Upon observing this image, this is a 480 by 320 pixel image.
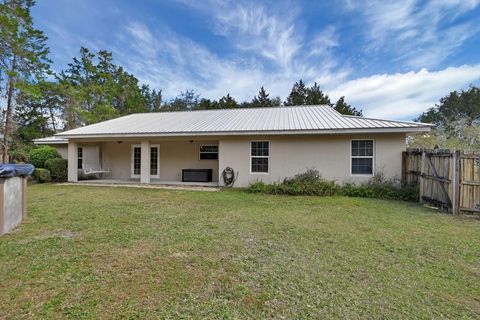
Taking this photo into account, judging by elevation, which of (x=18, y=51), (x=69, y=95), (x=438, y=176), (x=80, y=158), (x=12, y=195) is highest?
(x=69, y=95)

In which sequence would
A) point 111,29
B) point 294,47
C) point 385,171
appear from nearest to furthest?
point 385,171 → point 294,47 → point 111,29

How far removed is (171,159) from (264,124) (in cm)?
591

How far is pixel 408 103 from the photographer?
25250 mm

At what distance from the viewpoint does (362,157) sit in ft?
33.7

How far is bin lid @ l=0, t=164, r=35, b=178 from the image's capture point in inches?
184

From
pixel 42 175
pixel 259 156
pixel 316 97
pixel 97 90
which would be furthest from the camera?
pixel 316 97

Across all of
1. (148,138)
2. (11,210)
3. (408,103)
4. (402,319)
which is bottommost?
(402,319)

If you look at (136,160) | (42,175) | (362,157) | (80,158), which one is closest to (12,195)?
(136,160)

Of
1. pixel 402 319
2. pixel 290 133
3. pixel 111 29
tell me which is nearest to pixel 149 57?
pixel 111 29

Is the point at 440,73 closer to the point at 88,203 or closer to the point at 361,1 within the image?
the point at 361,1

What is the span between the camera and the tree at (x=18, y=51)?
37.9 feet

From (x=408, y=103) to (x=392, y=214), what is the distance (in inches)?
932

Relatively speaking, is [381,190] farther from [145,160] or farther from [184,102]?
[184,102]

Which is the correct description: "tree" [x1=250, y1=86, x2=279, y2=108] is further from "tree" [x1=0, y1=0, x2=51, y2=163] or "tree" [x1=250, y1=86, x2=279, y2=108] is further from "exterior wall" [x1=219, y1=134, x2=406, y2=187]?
"exterior wall" [x1=219, y1=134, x2=406, y2=187]
